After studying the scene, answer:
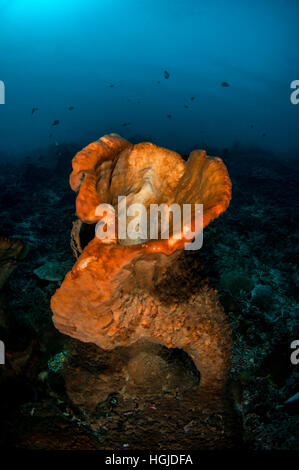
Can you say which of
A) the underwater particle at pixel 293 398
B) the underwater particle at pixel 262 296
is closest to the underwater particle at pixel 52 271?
the underwater particle at pixel 262 296

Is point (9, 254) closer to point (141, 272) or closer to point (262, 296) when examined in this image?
point (141, 272)

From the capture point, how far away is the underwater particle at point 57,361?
115 inches

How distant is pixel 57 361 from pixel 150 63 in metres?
136

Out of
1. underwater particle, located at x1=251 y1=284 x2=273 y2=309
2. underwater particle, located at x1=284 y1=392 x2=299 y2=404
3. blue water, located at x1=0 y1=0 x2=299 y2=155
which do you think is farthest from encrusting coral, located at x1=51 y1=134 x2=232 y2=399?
blue water, located at x1=0 y1=0 x2=299 y2=155

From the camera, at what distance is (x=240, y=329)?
362 centimetres

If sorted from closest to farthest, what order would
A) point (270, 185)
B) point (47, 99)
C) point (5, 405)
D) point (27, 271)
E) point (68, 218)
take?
point (5, 405) → point (27, 271) → point (68, 218) → point (270, 185) → point (47, 99)

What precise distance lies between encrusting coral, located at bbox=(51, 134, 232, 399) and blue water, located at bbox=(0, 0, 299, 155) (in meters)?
65.1

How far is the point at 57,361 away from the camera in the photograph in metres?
2.97

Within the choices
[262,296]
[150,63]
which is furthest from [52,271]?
[150,63]

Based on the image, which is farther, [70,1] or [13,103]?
[70,1]

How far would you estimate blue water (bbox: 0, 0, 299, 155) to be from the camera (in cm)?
7362

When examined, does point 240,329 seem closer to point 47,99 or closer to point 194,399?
point 194,399

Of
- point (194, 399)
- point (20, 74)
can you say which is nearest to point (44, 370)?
point (194, 399)

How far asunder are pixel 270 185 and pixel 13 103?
10533cm
